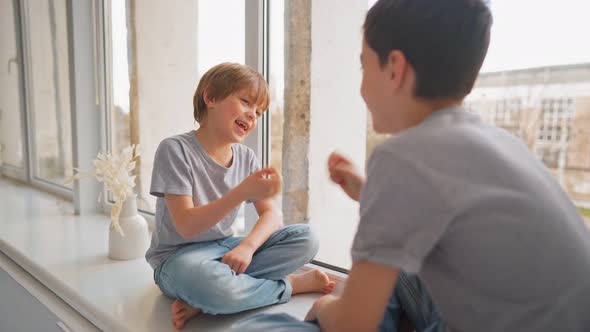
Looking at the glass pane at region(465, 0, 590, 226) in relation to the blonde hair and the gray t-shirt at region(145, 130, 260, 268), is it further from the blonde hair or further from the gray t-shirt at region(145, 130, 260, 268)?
the gray t-shirt at region(145, 130, 260, 268)

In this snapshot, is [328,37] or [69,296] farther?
[328,37]

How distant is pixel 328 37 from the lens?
1251mm

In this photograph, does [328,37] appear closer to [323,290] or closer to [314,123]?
[314,123]

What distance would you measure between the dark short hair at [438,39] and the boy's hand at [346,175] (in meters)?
0.21

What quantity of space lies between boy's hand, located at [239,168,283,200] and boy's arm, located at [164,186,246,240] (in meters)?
0.02

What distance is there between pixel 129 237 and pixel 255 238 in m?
0.55

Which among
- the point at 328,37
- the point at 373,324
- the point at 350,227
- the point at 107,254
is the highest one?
the point at 328,37

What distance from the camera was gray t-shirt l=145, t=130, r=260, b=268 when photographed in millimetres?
976

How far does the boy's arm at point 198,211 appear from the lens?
0.88 meters

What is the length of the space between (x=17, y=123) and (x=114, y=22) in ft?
4.60

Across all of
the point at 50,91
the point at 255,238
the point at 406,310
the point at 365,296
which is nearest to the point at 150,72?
the point at 50,91

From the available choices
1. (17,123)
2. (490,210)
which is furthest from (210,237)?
(17,123)

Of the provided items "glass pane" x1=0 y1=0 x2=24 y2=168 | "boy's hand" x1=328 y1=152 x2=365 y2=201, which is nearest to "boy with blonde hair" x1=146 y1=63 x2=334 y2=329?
"boy's hand" x1=328 y1=152 x2=365 y2=201

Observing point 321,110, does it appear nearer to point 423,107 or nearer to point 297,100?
point 297,100
